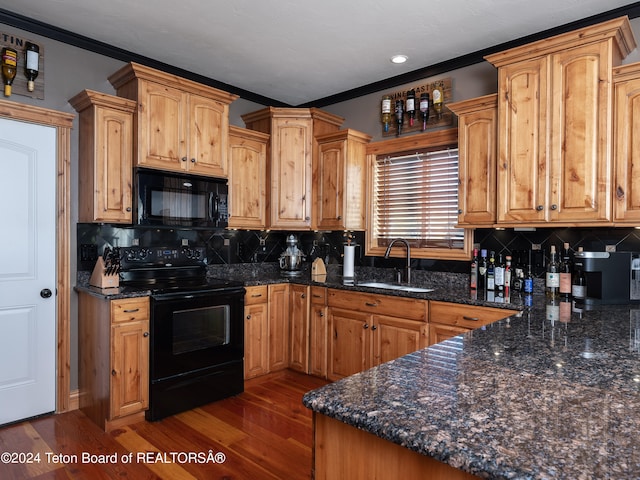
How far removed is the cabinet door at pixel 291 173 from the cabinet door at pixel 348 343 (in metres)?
1.02

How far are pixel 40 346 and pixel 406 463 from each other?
3028 millimetres

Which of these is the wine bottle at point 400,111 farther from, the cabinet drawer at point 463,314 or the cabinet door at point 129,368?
the cabinet door at point 129,368

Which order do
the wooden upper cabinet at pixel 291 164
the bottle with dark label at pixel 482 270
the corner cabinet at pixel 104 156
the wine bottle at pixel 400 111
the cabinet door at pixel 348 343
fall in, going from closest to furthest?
1. the corner cabinet at pixel 104 156
2. the bottle with dark label at pixel 482 270
3. the cabinet door at pixel 348 343
4. the wine bottle at pixel 400 111
5. the wooden upper cabinet at pixel 291 164

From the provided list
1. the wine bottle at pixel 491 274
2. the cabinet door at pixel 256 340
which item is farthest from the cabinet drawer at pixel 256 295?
the wine bottle at pixel 491 274

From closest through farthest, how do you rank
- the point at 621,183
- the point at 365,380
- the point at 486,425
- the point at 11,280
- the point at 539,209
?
the point at 486,425, the point at 365,380, the point at 621,183, the point at 539,209, the point at 11,280

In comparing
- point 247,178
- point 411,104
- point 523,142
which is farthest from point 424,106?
point 247,178

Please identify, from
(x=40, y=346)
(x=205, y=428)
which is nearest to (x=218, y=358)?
(x=205, y=428)

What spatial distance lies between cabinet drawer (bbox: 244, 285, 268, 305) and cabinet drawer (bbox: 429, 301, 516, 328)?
1.43 metres

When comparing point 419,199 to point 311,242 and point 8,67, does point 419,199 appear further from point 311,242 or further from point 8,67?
point 8,67

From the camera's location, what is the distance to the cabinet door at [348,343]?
335cm

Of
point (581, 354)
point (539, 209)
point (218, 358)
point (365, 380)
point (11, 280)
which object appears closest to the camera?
point (365, 380)

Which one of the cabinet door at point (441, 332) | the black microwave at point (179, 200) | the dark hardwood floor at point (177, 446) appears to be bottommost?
the dark hardwood floor at point (177, 446)

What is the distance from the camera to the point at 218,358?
3.24 m

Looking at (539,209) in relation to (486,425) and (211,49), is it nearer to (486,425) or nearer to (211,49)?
(486,425)
